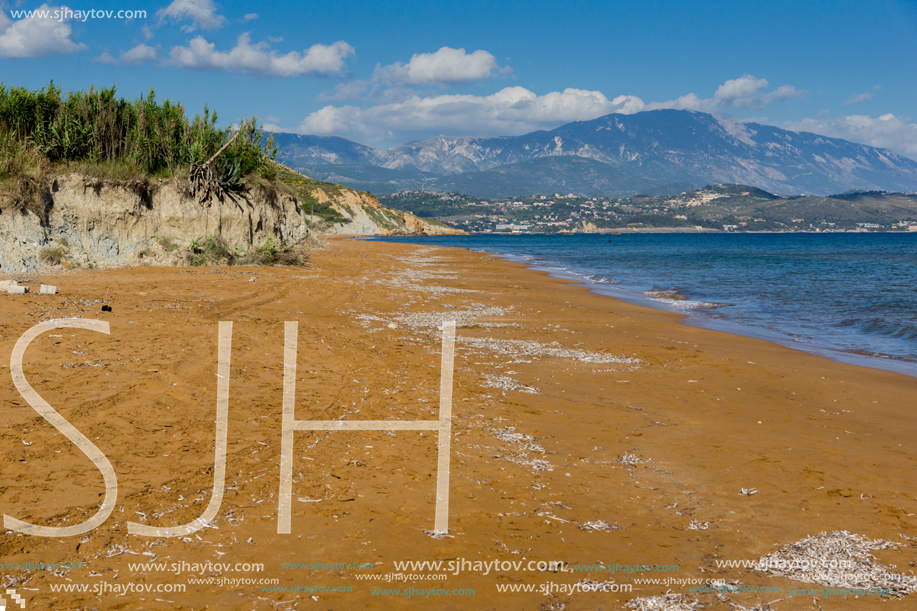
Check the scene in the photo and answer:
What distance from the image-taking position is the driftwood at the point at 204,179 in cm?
1862

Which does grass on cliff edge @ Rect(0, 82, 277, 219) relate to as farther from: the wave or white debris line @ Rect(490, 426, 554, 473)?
the wave

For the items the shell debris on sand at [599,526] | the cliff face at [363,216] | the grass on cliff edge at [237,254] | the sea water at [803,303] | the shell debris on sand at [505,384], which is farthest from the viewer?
the cliff face at [363,216]

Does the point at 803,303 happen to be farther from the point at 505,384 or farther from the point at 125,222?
the point at 125,222

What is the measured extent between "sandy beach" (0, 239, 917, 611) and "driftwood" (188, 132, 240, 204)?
1003cm

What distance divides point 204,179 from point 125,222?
10.1 ft

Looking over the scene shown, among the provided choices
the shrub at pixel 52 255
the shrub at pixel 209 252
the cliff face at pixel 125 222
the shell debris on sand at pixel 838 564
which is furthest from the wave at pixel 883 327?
the shrub at pixel 52 255

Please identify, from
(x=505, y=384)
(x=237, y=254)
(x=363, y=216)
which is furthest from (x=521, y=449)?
(x=363, y=216)

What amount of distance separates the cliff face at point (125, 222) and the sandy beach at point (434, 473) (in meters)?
6.27

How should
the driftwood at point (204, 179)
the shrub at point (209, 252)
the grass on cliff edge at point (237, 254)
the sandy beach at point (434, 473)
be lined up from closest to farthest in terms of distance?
the sandy beach at point (434, 473)
the shrub at point (209, 252)
the grass on cliff edge at point (237, 254)
the driftwood at point (204, 179)

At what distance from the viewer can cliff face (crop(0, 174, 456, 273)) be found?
14227 millimetres

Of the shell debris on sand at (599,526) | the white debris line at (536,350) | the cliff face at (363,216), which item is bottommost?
the shell debris on sand at (599,526)

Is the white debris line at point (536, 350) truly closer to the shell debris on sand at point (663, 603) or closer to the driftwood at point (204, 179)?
the shell debris on sand at point (663, 603)

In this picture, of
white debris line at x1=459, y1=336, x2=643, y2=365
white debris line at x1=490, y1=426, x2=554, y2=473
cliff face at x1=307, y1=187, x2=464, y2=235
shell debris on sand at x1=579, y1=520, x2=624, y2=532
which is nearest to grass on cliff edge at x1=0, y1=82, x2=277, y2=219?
white debris line at x1=459, y1=336, x2=643, y2=365

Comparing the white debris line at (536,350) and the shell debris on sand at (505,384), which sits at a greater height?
the white debris line at (536,350)
